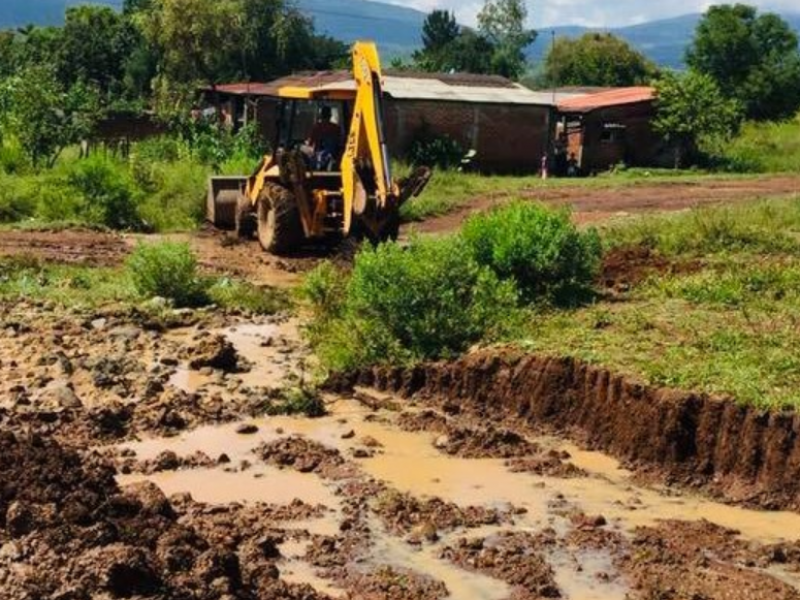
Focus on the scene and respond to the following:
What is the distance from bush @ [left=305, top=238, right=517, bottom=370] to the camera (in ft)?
38.7

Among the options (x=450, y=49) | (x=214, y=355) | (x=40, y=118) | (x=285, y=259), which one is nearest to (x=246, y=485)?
(x=214, y=355)

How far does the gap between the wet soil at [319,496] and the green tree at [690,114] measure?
27.2 m

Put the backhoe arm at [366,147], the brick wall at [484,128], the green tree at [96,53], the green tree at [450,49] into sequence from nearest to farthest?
the backhoe arm at [366,147] → the brick wall at [484,128] → the green tree at [96,53] → the green tree at [450,49]

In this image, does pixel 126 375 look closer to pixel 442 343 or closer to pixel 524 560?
pixel 442 343

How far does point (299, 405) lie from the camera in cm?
1102

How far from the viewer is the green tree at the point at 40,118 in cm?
2773

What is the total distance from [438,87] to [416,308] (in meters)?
28.1

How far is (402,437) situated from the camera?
34.2ft

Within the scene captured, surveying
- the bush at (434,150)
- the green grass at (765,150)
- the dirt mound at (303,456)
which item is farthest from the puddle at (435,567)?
the green grass at (765,150)

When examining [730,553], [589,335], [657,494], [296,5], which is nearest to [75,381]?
[589,335]

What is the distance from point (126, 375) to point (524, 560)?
5.42m

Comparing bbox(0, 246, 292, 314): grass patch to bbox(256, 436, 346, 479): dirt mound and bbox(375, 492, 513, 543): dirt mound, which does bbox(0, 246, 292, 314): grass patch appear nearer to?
bbox(256, 436, 346, 479): dirt mound

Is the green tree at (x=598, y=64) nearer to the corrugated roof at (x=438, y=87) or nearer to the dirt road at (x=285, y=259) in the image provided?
the corrugated roof at (x=438, y=87)

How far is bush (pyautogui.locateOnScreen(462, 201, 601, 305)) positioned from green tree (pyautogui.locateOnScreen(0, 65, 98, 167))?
16.3m
